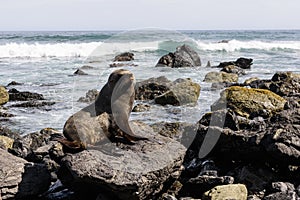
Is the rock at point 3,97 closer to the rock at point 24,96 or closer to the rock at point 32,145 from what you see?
the rock at point 24,96

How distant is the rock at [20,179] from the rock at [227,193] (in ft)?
7.00

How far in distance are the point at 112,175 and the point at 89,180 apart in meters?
0.27

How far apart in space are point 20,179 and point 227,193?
2585mm

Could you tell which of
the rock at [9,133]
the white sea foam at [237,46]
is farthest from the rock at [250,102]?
the white sea foam at [237,46]

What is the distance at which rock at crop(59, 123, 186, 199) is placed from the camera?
4.72m

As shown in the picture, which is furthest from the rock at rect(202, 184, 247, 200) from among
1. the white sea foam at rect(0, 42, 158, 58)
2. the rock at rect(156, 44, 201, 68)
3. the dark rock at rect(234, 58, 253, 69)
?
the white sea foam at rect(0, 42, 158, 58)

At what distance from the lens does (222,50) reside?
38.7 m

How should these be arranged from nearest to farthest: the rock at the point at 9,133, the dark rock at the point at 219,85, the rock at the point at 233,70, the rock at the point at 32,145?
the rock at the point at 32,145, the rock at the point at 9,133, the dark rock at the point at 219,85, the rock at the point at 233,70

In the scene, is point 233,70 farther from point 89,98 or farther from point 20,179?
point 20,179

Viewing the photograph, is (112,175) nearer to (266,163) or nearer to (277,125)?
(266,163)

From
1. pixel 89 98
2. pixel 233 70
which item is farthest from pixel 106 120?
pixel 233 70

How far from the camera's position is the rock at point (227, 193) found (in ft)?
16.1

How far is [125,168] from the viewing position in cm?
489

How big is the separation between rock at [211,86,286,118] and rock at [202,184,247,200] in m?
4.11
